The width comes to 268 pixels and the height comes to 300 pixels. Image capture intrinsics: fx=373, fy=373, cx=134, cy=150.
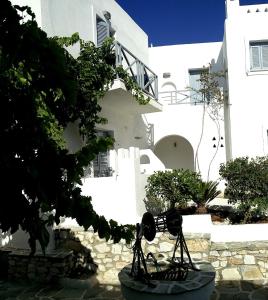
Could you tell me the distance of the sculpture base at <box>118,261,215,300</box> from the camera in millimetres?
5368

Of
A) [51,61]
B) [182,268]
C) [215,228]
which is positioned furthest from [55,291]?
[51,61]

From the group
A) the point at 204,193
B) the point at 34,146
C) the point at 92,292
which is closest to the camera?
the point at 34,146

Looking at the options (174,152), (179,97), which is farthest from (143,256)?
(174,152)

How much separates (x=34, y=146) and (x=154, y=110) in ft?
41.1

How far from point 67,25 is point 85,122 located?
330cm

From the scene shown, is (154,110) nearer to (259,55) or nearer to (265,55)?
(259,55)

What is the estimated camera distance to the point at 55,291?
8.01 m

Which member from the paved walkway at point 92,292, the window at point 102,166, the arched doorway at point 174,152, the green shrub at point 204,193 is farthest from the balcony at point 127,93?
the paved walkway at point 92,292

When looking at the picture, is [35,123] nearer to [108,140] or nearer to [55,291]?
[108,140]

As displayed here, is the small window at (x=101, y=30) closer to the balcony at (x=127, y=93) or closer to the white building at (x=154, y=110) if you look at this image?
the white building at (x=154, y=110)

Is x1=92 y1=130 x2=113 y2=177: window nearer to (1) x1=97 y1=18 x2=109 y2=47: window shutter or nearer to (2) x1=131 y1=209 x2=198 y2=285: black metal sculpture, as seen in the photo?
(1) x1=97 y1=18 x2=109 y2=47: window shutter

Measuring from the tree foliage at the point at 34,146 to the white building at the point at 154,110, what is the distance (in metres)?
7.40

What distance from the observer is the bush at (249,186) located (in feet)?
32.6

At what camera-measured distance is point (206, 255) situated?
347 inches
